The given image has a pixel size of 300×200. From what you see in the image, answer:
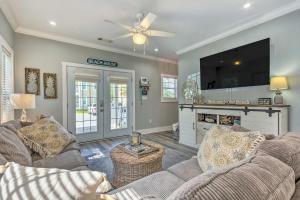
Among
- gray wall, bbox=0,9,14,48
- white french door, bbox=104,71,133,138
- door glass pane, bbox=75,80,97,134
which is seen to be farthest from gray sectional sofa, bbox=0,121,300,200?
white french door, bbox=104,71,133,138

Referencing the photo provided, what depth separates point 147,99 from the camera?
5.40 meters

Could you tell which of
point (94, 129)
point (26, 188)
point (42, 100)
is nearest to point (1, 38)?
point (42, 100)

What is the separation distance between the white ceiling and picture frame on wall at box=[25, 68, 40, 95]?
0.85 metres

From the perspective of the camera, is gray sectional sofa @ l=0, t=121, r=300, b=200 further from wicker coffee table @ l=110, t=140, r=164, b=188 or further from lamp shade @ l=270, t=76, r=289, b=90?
lamp shade @ l=270, t=76, r=289, b=90

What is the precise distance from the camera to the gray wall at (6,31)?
8.48 ft

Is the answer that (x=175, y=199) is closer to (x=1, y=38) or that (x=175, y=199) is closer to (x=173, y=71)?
(x=1, y=38)

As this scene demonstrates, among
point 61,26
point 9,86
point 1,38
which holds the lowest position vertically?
point 9,86

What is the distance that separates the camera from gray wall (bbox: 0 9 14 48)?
2.59 meters

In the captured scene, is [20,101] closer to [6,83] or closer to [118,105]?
[6,83]

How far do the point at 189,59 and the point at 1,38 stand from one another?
3.97 metres

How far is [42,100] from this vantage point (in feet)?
12.0

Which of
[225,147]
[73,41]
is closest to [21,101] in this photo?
[73,41]

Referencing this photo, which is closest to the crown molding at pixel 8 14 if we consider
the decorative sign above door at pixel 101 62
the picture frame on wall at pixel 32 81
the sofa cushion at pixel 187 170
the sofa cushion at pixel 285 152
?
the picture frame on wall at pixel 32 81

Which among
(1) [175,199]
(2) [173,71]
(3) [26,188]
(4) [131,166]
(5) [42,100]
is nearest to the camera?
(1) [175,199]
